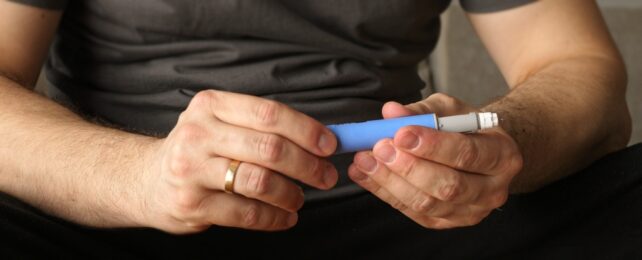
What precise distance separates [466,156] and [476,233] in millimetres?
272

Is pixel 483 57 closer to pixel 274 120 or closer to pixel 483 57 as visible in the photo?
pixel 483 57

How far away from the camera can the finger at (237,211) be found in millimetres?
703

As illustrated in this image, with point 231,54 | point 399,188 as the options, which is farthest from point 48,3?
point 399,188

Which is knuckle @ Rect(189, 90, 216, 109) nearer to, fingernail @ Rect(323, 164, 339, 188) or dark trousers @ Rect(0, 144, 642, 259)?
fingernail @ Rect(323, 164, 339, 188)

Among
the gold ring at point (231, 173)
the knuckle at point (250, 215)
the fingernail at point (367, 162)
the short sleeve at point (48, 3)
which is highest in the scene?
the fingernail at point (367, 162)

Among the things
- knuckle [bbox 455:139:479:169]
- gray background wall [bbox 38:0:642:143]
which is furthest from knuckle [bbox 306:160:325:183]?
gray background wall [bbox 38:0:642:143]

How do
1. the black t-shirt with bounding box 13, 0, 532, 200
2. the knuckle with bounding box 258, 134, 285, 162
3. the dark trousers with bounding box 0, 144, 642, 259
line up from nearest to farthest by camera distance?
the knuckle with bounding box 258, 134, 285, 162, the dark trousers with bounding box 0, 144, 642, 259, the black t-shirt with bounding box 13, 0, 532, 200

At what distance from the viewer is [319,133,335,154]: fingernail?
674 mm

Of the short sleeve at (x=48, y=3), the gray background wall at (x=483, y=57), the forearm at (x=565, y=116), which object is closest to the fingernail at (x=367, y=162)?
the forearm at (x=565, y=116)

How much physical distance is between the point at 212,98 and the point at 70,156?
227mm

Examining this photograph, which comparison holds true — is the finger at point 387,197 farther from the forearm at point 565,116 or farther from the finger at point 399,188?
the forearm at point 565,116

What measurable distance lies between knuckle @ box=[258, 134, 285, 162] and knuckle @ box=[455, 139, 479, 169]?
0.14m

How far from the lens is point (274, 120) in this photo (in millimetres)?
665

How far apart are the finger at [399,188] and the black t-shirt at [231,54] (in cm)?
27
